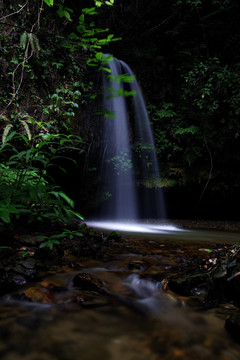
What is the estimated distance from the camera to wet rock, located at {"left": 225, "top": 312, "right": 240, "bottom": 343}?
116 cm

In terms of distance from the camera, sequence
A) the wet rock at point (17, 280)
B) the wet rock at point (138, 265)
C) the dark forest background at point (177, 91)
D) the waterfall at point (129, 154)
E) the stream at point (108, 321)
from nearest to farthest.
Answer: the stream at point (108, 321), the wet rock at point (17, 280), the wet rock at point (138, 265), the dark forest background at point (177, 91), the waterfall at point (129, 154)

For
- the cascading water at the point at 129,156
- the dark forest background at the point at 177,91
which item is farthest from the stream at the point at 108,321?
the cascading water at the point at 129,156

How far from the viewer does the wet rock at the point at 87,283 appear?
1740 mm

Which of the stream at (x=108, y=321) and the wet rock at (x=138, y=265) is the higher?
the wet rock at (x=138, y=265)

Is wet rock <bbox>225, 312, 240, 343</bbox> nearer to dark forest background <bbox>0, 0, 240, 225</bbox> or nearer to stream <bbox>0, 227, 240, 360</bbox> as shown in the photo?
stream <bbox>0, 227, 240, 360</bbox>

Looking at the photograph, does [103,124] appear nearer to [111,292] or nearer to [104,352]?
[111,292]

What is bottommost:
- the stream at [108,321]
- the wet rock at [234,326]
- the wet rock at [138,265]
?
the stream at [108,321]

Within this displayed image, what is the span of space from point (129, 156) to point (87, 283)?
6.42m

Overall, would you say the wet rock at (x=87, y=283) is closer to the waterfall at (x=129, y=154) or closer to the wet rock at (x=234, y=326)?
the wet rock at (x=234, y=326)

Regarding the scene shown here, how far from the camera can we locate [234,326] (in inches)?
46.7

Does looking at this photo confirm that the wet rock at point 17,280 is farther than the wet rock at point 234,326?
Yes

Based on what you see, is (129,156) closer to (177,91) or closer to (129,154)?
(129,154)

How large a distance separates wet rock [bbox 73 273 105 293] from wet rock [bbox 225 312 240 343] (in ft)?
3.02

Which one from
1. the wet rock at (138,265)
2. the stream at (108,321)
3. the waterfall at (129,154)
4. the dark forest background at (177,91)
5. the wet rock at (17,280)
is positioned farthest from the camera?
the waterfall at (129,154)
